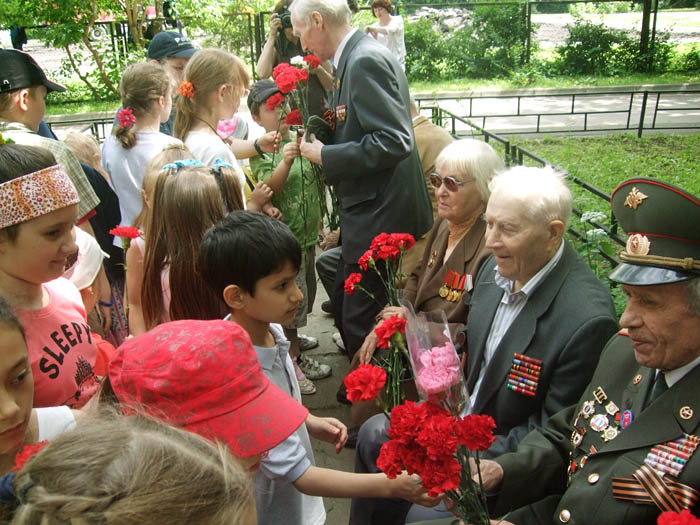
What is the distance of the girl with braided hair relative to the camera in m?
0.92

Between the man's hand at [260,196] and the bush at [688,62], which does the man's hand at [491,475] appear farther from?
the bush at [688,62]

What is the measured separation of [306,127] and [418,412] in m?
2.48

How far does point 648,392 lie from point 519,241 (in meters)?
0.76

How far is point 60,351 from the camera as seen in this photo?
82.4 inches

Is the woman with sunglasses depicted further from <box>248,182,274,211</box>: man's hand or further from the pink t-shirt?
the pink t-shirt

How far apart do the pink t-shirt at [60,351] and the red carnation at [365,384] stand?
881 mm

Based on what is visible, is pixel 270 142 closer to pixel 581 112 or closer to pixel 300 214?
pixel 300 214

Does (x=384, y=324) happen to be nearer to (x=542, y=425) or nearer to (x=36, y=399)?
(x=542, y=425)

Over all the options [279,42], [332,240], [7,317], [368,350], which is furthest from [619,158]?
[7,317]

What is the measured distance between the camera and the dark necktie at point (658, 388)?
1977 mm

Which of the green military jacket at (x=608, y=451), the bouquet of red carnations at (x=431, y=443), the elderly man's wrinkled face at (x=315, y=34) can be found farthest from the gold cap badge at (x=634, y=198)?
the elderly man's wrinkled face at (x=315, y=34)

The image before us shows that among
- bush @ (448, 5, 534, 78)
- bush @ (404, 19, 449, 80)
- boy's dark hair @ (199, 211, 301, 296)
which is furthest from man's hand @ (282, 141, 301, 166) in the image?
bush @ (448, 5, 534, 78)

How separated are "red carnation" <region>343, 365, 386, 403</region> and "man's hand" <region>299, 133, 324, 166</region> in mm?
1882

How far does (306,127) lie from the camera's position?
381 centimetres
